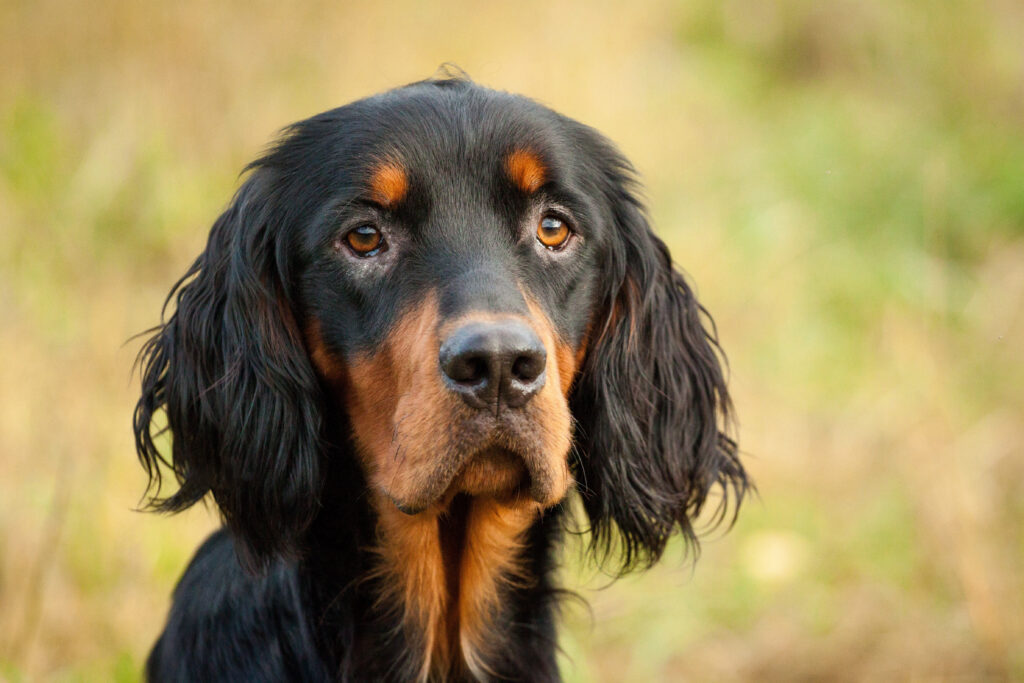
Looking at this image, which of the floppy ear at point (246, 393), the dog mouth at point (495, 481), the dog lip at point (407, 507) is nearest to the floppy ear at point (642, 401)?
the dog mouth at point (495, 481)

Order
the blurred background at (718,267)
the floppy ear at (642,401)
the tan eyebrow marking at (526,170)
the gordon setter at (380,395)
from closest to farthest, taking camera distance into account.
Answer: the gordon setter at (380,395) < the tan eyebrow marking at (526,170) < the floppy ear at (642,401) < the blurred background at (718,267)

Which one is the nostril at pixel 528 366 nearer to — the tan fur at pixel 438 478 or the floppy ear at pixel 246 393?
the tan fur at pixel 438 478

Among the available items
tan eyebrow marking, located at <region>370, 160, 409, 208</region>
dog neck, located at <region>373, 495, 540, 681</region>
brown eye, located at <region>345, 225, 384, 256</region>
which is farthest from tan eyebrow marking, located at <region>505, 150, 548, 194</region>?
dog neck, located at <region>373, 495, 540, 681</region>

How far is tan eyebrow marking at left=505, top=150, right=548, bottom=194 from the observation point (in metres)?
2.68

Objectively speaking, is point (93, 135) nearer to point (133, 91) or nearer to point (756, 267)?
point (133, 91)

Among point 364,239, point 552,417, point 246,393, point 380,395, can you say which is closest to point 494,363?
point 552,417

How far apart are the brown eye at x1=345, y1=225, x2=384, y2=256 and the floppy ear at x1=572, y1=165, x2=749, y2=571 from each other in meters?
0.67

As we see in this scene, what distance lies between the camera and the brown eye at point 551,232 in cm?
273

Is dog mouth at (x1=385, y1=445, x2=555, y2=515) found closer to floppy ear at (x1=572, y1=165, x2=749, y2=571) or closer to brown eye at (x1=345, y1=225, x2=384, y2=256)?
floppy ear at (x1=572, y1=165, x2=749, y2=571)

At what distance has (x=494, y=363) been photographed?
221 centimetres

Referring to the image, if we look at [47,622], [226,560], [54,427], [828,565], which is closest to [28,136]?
[54,427]

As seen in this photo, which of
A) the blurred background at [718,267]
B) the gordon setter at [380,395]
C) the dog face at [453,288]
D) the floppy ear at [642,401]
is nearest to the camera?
the dog face at [453,288]

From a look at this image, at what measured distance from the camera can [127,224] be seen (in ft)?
19.2

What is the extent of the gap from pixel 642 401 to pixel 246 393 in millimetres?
1109
